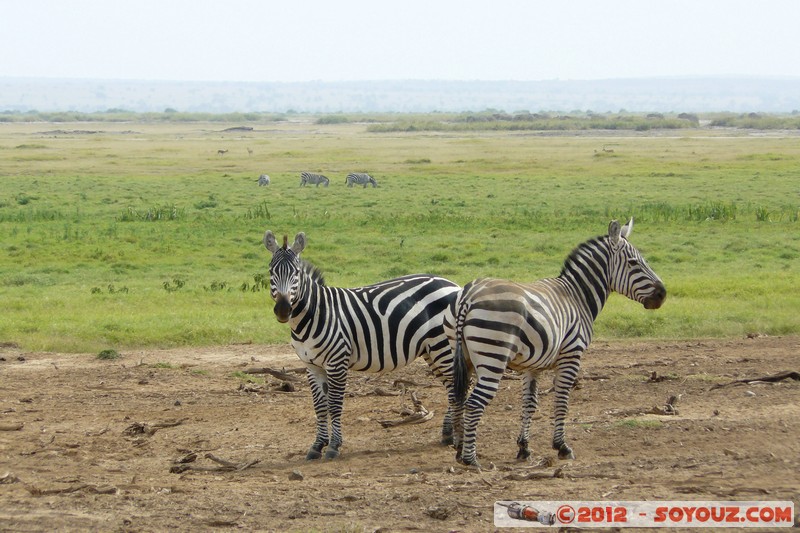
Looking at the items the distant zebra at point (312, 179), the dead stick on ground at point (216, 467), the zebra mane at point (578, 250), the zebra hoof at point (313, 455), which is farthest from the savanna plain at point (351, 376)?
the distant zebra at point (312, 179)

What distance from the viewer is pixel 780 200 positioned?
32750 millimetres

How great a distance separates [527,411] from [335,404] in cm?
182

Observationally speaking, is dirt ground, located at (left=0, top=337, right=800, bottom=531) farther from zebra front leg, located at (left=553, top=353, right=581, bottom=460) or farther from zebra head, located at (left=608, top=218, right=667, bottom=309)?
zebra head, located at (left=608, top=218, right=667, bottom=309)

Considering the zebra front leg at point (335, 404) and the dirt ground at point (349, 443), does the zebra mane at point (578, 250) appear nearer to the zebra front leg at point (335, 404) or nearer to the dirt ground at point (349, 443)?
the dirt ground at point (349, 443)

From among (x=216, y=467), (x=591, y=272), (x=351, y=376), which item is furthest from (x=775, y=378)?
(x=216, y=467)

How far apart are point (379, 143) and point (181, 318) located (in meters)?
65.6

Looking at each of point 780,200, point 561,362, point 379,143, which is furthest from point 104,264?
point 379,143

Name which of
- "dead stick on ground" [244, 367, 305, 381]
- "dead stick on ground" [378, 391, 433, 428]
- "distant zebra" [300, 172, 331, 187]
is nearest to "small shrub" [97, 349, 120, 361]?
"dead stick on ground" [244, 367, 305, 381]

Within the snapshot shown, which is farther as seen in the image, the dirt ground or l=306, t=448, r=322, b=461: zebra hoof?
l=306, t=448, r=322, b=461: zebra hoof

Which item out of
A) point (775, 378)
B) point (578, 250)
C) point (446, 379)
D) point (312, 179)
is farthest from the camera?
point (312, 179)

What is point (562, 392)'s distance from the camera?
8.94 m

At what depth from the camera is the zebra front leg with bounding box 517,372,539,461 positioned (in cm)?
881

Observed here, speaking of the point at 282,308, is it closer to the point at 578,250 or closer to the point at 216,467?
the point at 216,467

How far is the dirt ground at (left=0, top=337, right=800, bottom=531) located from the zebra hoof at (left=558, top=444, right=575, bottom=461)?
12 centimetres
